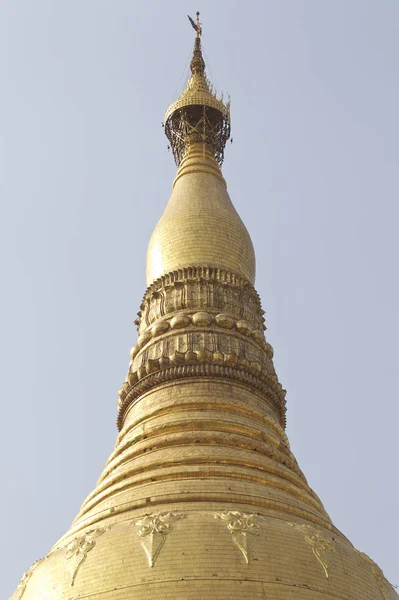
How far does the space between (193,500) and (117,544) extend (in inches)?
48.1

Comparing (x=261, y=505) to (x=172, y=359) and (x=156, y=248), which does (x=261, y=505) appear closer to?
(x=172, y=359)

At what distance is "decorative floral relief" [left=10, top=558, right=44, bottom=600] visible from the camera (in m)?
9.62

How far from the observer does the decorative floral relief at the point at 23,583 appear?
9617 millimetres

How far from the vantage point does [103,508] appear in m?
10.4

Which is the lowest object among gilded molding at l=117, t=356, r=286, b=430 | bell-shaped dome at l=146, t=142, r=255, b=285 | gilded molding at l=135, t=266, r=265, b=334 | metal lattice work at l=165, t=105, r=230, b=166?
gilded molding at l=117, t=356, r=286, b=430

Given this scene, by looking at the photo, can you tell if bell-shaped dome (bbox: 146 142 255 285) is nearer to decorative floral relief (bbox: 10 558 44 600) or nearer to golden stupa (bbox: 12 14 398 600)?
golden stupa (bbox: 12 14 398 600)

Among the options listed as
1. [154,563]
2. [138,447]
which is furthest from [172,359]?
[154,563]

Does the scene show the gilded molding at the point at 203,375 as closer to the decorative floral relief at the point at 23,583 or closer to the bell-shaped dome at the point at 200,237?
the bell-shaped dome at the point at 200,237

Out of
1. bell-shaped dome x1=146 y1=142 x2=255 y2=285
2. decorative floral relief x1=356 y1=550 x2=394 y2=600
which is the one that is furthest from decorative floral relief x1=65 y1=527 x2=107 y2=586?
bell-shaped dome x1=146 y1=142 x2=255 y2=285

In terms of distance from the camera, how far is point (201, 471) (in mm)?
10430

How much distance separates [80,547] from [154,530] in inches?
37.1

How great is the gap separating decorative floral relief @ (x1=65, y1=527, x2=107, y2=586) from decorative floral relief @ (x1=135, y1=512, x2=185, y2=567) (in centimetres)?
55

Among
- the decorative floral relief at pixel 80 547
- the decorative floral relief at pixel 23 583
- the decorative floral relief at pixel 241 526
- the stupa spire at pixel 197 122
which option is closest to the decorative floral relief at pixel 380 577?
the decorative floral relief at pixel 241 526

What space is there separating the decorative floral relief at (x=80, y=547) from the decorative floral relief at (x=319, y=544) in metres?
2.36
